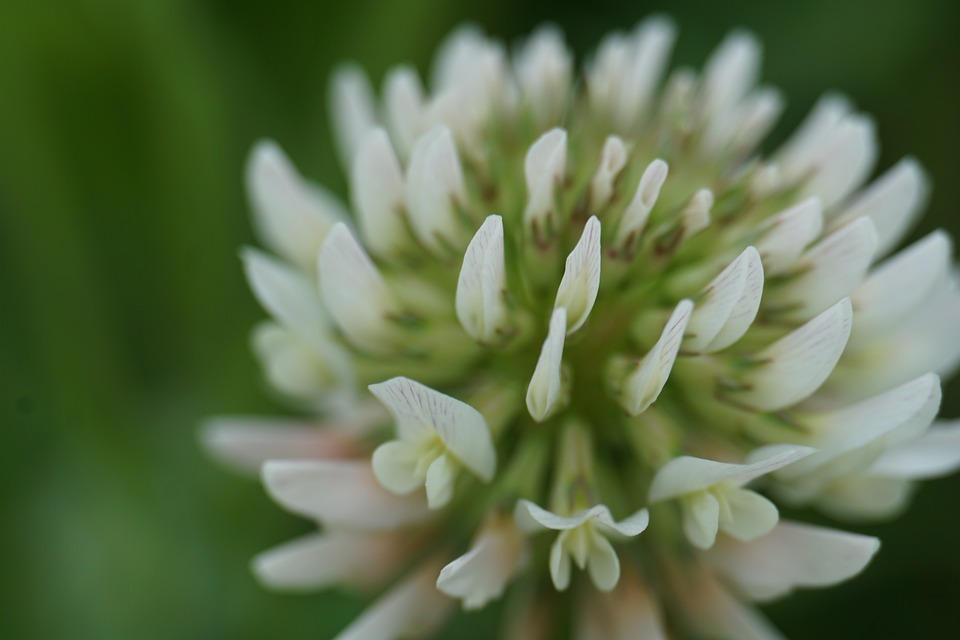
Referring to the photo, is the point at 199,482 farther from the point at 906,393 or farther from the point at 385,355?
the point at 906,393

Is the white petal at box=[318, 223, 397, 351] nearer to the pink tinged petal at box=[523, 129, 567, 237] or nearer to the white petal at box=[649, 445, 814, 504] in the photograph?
the pink tinged petal at box=[523, 129, 567, 237]

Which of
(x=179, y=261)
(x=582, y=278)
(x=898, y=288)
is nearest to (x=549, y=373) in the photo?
(x=582, y=278)

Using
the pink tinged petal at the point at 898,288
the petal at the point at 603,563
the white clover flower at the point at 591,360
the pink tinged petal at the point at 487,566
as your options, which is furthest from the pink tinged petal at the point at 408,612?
the pink tinged petal at the point at 898,288

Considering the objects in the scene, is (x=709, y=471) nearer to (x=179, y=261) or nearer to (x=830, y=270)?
(x=830, y=270)

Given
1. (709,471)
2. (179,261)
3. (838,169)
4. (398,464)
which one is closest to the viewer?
(709,471)

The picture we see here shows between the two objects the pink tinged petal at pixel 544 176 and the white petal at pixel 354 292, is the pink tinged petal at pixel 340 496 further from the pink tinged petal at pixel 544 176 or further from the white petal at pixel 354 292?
the pink tinged petal at pixel 544 176

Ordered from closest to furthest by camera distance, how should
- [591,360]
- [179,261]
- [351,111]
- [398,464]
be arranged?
1. [398,464]
2. [591,360]
3. [351,111]
4. [179,261]
